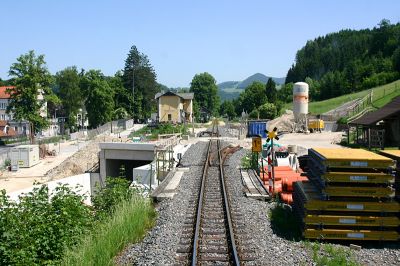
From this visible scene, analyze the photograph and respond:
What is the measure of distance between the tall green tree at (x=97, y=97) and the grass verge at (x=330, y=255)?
2605 inches

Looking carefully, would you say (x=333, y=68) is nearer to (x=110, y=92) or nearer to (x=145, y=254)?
(x=110, y=92)

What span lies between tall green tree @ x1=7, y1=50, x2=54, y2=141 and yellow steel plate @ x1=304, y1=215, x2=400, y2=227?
1987 inches

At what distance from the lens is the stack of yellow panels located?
10914mm

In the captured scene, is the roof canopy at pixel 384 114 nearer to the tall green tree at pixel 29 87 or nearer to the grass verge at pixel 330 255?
the grass verge at pixel 330 255

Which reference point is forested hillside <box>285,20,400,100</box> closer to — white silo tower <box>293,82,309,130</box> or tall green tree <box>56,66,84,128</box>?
white silo tower <box>293,82,309,130</box>

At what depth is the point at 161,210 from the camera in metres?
14.2

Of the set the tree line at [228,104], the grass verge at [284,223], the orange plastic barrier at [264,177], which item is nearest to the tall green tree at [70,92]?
the tree line at [228,104]

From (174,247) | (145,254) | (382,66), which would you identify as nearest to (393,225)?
(174,247)

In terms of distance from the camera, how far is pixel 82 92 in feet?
257

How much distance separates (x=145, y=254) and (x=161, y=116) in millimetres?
79832

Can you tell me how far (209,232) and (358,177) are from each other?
3978 mm

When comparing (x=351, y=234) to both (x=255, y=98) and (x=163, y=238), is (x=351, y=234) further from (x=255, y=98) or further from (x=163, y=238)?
(x=255, y=98)

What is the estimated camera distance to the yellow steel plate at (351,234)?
1092 cm

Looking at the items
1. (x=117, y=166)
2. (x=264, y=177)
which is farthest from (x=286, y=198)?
(x=117, y=166)
